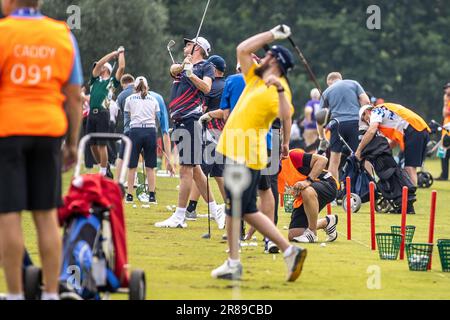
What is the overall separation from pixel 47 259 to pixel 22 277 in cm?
68

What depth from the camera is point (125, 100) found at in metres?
21.9

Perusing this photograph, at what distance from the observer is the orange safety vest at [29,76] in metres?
8.45

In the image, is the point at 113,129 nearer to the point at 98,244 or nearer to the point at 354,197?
the point at 354,197

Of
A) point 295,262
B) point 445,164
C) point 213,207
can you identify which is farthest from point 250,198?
point 445,164

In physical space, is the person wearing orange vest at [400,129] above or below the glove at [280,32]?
below

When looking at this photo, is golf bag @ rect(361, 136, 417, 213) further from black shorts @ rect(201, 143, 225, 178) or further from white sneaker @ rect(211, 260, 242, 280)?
white sneaker @ rect(211, 260, 242, 280)

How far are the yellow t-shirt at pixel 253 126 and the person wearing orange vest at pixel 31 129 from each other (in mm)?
2842

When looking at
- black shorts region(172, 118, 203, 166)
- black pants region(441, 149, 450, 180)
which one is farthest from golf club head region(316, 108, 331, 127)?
black pants region(441, 149, 450, 180)

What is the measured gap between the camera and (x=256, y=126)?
11.3 meters

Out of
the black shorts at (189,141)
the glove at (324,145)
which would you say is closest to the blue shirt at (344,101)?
the glove at (324,145)

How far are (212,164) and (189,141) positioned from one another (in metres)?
0.87

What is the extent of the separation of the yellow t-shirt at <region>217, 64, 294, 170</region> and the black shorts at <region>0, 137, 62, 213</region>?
113 inches

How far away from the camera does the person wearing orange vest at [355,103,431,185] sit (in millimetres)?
20453

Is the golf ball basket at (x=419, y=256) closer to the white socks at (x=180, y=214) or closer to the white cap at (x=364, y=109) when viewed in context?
the white socks at (x=180, y=214)
